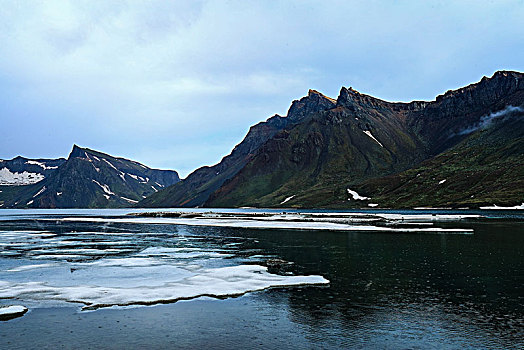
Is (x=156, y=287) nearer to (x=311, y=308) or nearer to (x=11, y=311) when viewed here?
(x=11, y=311)

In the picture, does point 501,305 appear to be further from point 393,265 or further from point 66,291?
point 66,291

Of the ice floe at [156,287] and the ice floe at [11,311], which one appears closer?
the ice floe at [11,311]

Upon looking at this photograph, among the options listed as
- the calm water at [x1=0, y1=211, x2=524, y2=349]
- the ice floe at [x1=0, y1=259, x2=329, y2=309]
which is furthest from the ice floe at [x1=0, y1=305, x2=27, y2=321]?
the ice floe at [x1=0, y1=259, x2=329, y2=309]

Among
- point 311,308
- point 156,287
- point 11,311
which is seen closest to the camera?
point 11,311

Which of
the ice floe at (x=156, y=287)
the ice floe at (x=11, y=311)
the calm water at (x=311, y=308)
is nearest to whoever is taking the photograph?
the calm water at (x=311, y=308)

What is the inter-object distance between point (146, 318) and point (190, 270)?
14882mm

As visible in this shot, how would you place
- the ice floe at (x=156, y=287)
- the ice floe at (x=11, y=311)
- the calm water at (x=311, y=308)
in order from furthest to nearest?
the ice floe at (x=156, y=287), the ice floe at (x=11, y=311), the calm water at (x=311, y=308)

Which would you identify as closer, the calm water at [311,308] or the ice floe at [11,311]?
the calm water at [311,308]

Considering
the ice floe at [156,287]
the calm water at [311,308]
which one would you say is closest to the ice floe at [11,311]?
the calm water at [311,308]

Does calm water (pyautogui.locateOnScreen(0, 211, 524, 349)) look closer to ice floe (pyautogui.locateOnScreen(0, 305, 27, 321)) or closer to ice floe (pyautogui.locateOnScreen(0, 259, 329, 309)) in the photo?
ice floe (pyautogui.locateOnScreen(0, 259, 329, 309))

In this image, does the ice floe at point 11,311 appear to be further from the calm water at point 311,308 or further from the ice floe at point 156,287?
the ice floe at point 156,287

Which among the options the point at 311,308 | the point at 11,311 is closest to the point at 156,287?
the point at 11,311

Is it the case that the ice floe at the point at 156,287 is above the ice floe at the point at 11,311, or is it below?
above

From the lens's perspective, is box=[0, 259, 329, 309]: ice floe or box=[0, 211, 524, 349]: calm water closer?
box=[0, 211, 524, 349]: calm water
